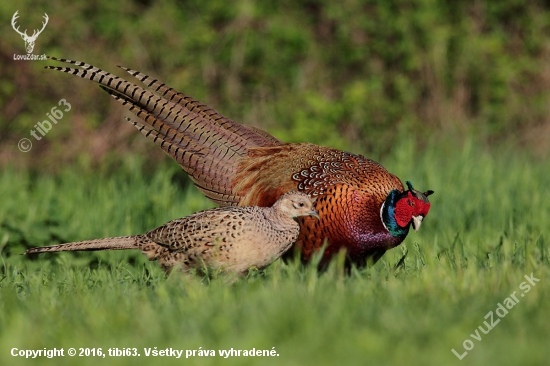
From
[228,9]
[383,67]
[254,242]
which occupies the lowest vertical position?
[254,242]

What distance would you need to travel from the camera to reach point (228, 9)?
11562 mm

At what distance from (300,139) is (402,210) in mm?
5397

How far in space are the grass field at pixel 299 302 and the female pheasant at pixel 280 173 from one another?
0.83 feet

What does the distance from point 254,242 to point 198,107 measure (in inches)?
63.3

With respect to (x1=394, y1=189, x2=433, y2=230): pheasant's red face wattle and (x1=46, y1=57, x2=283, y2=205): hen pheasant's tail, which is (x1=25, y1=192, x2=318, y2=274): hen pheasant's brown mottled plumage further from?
(x1=46, y1=57, x2=283, y2=205): hen pheasant's tail

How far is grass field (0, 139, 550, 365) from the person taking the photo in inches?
128

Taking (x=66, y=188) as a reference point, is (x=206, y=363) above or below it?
below

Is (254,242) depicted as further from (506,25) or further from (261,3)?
(506,25)

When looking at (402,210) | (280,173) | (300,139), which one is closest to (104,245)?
(280,173)

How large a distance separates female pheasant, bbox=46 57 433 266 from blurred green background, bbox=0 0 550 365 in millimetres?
244

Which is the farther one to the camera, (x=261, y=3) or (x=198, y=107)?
(x=261, y=3)

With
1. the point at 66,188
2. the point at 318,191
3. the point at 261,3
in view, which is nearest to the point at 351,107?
the point at 261,3

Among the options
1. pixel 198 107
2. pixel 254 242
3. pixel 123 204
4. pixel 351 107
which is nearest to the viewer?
pixel 254 242

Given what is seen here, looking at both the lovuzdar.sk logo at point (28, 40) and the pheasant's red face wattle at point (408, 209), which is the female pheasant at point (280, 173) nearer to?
the pheasant's red face wattle at point (408, 209)
